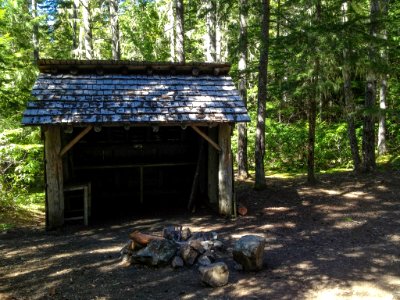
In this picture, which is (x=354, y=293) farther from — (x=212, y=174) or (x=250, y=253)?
(x=212, y=174)

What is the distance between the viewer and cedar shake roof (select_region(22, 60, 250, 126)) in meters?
8.77

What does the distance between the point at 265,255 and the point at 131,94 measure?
5327 mm

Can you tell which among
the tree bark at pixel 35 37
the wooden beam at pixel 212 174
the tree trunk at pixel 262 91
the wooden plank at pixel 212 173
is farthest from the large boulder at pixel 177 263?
the tree bark at pixel 35 37

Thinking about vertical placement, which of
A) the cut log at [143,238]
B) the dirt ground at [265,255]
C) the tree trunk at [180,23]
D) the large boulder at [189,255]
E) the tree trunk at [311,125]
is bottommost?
the dirt ground at [265,255]

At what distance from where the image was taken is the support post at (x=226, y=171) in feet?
32.0

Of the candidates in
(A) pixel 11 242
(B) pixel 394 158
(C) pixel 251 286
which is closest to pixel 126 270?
(C) pixel 251 286

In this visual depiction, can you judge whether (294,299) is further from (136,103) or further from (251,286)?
(136,103)

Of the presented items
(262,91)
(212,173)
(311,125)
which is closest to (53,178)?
(212,173)

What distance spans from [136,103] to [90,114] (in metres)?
1.18

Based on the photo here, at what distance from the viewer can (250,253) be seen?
5.79 metres

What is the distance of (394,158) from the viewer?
55.0 feet

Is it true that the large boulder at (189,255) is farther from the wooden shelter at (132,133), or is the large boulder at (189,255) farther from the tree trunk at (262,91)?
the tree trunk at (262,91)

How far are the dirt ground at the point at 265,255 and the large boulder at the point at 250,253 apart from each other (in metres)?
0.14

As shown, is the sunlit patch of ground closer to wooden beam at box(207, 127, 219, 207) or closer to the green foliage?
wooden beam at box(207, 127, 219, 207)
